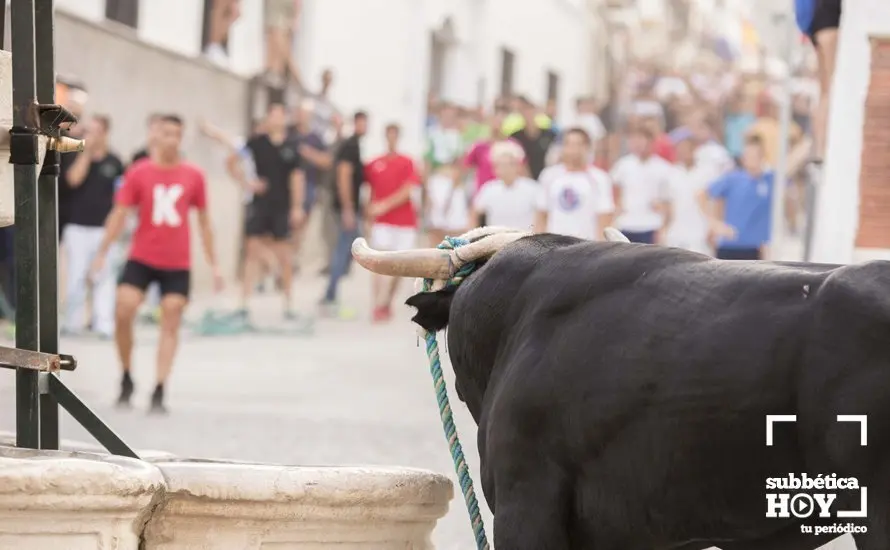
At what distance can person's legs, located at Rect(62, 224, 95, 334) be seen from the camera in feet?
52.4

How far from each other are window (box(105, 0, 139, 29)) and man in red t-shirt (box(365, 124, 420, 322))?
4.00 m

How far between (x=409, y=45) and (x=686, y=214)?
15013mm

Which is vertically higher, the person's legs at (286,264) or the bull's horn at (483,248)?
the bull's horn at (483,248)

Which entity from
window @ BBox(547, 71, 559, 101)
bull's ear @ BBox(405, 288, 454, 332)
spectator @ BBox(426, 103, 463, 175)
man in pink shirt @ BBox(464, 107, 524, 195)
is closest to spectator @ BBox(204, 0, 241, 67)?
spectator @ BBox(426, 103, 463, 175)

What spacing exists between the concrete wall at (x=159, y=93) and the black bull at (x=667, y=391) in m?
15.2

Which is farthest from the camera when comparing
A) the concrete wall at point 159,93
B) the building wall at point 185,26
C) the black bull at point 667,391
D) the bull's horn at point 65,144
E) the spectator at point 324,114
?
the spectator at point 324,114

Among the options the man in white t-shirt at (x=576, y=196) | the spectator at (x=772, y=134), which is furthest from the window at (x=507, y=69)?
the man in white t-shirt at (x=576, y=196)

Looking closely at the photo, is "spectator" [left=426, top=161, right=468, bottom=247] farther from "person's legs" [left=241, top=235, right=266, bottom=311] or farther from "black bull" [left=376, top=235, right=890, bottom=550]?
"black bull" [left=376, top=235, right=890, bottom=550]

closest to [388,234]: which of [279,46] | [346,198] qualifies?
[346,198]

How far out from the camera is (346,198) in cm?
1948

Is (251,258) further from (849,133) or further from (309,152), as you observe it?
(849,133)

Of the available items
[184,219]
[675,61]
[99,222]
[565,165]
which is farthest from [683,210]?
[675,61]

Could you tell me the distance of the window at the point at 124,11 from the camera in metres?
21.2

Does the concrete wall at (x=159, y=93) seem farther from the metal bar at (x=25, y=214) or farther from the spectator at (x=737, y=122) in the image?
the metal bar at (x=25, y=214)
